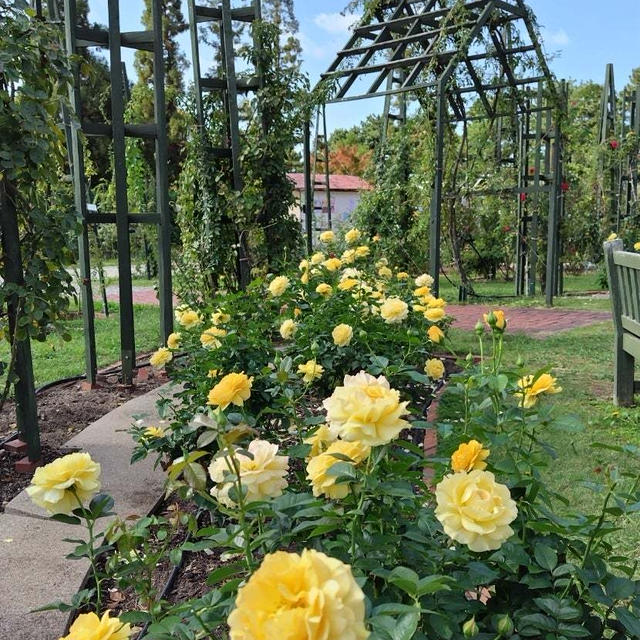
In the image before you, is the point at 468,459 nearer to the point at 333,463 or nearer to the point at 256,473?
the point at 333,463

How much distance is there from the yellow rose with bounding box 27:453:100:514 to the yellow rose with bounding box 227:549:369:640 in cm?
47

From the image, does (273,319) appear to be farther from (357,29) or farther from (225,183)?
(357,29)

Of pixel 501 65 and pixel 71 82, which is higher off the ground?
pixel 501 65

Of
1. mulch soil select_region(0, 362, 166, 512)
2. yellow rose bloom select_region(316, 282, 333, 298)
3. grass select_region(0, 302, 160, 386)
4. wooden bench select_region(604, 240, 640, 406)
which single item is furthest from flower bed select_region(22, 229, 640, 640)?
grass select_region(0, 302, 160, 386)

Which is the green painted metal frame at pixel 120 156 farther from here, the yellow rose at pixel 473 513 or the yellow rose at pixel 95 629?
A: the yellow rose at pixel 473 513


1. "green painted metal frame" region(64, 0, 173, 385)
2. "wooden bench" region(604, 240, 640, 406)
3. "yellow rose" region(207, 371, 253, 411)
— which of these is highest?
"green painted metal frame" region(64, 0, 173, 385)

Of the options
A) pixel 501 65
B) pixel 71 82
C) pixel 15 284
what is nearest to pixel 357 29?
pixel 501 65

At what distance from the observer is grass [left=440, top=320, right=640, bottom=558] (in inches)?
97.9

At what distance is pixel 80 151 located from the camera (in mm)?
4020

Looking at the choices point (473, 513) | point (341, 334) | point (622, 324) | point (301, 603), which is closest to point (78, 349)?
point (622, 324)

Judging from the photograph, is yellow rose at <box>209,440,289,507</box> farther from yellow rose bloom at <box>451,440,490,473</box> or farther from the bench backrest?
the bench backrest

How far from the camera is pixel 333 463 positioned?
940 millimetres

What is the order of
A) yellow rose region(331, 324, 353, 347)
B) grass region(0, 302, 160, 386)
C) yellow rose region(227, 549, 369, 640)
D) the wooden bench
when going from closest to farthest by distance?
yellow rose region(227, 549, 369, 640) → yellow rose region(331, 324, 353, 347) → the wooden bench → grass region(0, 302, 160, 386)

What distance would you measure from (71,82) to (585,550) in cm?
264
